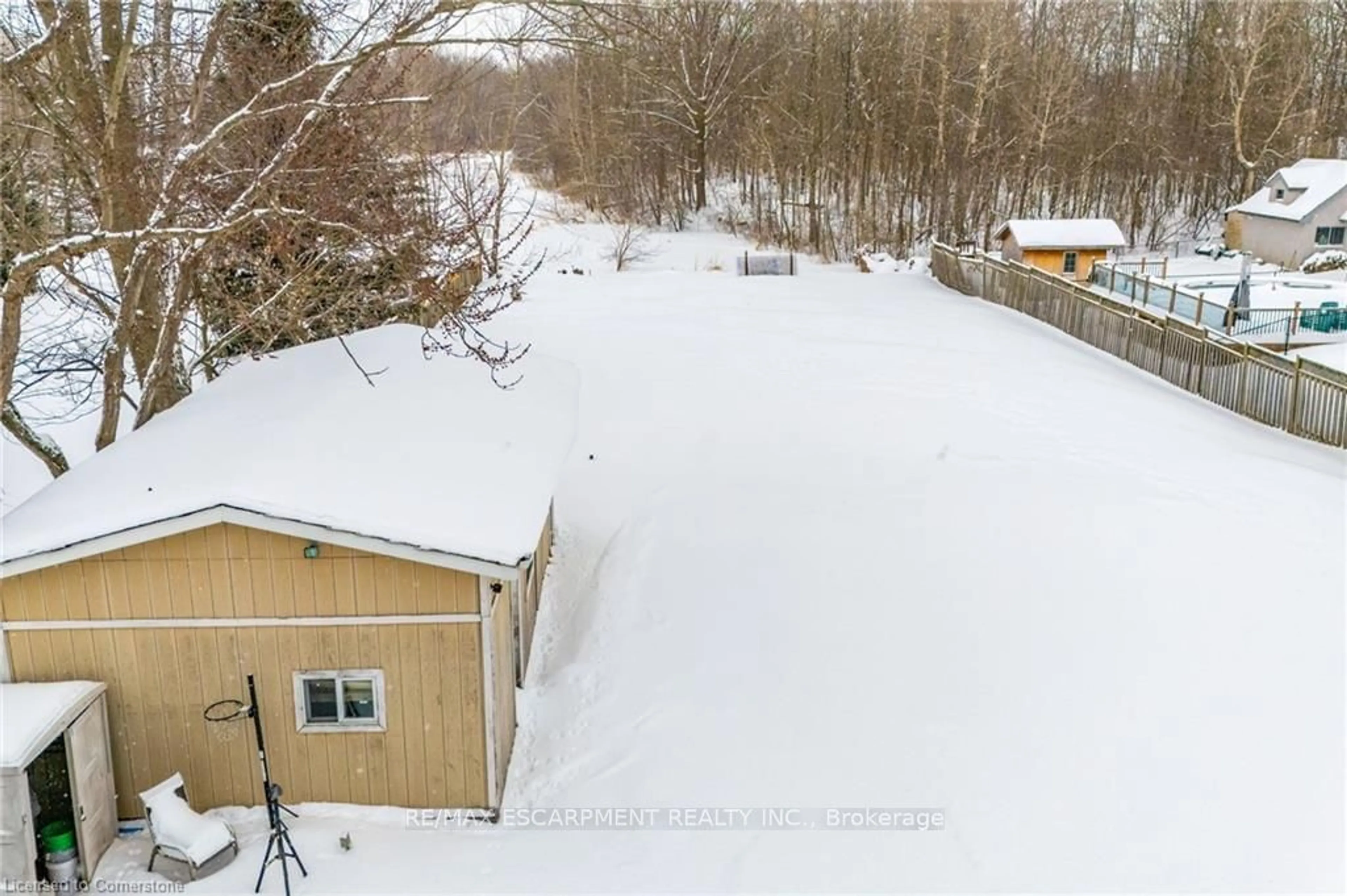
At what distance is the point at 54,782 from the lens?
642cm

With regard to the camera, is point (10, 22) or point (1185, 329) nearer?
point (10, 22)

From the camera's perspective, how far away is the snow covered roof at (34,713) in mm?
5855

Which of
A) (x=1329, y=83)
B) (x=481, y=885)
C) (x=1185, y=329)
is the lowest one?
(x=481, y=885)

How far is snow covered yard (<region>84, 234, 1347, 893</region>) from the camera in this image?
21.9 feet

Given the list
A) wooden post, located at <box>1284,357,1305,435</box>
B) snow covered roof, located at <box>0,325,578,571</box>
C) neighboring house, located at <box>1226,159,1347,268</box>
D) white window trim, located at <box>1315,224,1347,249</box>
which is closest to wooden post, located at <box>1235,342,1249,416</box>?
wooden post, located at <box>1284,357,1305,435</box>

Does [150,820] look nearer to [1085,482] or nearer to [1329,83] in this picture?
[1085,482]

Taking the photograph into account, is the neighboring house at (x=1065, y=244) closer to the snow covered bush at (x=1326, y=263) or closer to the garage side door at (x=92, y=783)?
the snow covered bush at (x=1326, y=263)

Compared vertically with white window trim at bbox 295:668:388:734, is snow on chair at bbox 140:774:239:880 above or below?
below

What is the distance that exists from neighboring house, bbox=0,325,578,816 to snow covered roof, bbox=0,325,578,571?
2 centimetres

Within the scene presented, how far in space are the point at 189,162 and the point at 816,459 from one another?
26.3 ft

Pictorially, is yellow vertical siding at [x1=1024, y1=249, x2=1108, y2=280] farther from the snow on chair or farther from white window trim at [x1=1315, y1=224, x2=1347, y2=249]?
the snow on chair

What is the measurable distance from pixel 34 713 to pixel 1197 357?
1708 cm

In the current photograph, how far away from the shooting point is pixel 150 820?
6473 millimetres

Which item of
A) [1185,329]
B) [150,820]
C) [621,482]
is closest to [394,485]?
[150,820]
